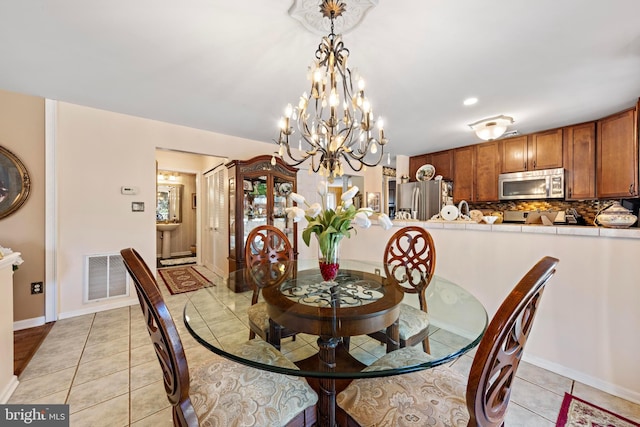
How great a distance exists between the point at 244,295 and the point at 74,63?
88.8 inches

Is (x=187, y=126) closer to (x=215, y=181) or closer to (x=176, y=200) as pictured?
(x=215, y=181)

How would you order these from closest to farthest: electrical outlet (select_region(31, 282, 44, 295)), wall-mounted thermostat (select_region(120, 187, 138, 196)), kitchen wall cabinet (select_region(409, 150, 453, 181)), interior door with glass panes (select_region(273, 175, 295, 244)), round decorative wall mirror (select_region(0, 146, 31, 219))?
round decorative wall mirror (select_region(0, 146, 31, 219)) → electrical outlet (select_region(31, 282, 44, 295)) → wall-mounted thermostat (select_region(120, 187, 138, 196)) → interior door with glass panes (select_region(273, 175, 295, 244)) → kitchen wall cabinet (select_region(409, 150, 453, 181))

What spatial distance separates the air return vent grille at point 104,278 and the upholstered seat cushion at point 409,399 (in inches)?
125

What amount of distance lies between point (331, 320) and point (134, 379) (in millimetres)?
1631

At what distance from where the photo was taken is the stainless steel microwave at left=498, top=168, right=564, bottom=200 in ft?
11.8

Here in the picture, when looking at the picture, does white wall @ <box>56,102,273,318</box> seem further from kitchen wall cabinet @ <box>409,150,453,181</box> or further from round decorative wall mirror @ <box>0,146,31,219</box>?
kitchen wall cabinet @ <box>409,150,453,181</box>

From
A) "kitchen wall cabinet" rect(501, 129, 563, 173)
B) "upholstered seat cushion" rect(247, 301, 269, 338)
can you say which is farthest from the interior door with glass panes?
"kitchen wall cabinet" rect(501, 129, 563, 173)

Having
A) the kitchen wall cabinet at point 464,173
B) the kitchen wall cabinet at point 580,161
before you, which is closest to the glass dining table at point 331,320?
the kitchen wall cabinet at point 580,161

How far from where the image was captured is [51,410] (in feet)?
4.90

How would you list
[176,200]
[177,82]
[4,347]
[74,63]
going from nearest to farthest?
[4,347], [74,63], [177,82], [176,200]

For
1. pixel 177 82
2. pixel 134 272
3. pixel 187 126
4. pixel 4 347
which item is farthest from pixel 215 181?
pixel 134 272

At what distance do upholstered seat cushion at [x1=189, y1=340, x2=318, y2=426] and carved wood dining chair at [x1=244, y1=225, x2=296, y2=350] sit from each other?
26cm

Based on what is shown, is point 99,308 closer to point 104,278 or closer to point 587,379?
point 104,278

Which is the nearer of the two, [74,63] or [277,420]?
[277,420]
